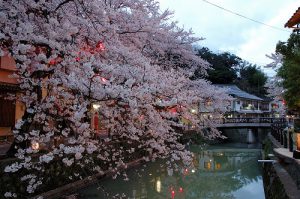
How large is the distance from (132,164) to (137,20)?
36.1ft

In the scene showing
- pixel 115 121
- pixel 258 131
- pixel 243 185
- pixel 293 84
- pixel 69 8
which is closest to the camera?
pixel 69 8

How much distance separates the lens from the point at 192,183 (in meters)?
19.3

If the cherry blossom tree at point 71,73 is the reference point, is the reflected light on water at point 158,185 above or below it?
below

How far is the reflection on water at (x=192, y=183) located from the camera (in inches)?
628

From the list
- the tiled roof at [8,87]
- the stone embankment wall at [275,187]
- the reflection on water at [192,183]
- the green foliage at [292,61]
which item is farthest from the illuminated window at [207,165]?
the tiled roof at [8,87]

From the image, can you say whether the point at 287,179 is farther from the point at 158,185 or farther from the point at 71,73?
the point at 158,185

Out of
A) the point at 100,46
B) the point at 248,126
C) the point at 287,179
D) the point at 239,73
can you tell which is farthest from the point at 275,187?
the point at 239,73

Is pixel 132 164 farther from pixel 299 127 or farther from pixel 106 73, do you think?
pixel 106 73

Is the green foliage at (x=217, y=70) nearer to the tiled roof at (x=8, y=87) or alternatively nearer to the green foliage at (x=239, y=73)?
the green foliage at (x=239, y=73)

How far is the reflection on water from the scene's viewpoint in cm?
1596

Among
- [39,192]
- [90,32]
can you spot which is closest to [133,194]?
[39,192]

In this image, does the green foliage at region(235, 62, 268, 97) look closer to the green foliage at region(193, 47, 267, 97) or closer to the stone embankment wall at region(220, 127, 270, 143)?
the green foliage at region(193, 47, 267, 97)

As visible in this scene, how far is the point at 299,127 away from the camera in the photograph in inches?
448

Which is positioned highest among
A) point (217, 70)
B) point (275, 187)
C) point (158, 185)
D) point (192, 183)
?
point (217, 70)
